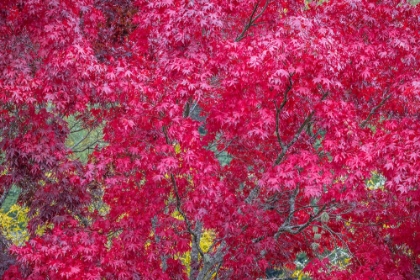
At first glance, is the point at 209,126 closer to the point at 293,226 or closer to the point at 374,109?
the point at 293,226

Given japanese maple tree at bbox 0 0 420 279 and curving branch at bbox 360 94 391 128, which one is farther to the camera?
curving branch at bbox 360 94 391 128

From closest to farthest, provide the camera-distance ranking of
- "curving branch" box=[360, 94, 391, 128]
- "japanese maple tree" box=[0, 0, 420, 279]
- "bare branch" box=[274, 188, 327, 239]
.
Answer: "japanese maple tree" box=[0, 0, 420, 279]
"bare branch" box=[274, 188, 327, 239]
"curving branch" box=[360, 94, 391, 128]

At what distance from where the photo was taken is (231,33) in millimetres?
7273

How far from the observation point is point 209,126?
19.6ft

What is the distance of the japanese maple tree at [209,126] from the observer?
5137 mm

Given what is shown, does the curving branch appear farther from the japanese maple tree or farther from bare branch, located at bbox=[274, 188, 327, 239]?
bare branch, located at bbox=[274, 188, 327, 239]

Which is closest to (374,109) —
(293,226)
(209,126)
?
(293,226)

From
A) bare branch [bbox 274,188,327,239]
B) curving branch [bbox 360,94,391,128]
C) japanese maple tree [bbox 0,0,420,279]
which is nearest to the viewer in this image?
japanese maple tree [bbox 0,0,420,279]

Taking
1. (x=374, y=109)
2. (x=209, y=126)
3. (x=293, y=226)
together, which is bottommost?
(x=293, y=226)

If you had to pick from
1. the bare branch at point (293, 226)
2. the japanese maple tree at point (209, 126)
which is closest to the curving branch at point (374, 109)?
the japanese maple tree at point (209, 126)

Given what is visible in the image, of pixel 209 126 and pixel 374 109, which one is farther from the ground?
pixel 374 109

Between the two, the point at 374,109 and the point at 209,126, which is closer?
the point at 209,126

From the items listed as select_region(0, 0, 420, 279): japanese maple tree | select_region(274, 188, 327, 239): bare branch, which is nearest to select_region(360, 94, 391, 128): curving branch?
select_region(0, 0, 420, 279): japanese maple tree

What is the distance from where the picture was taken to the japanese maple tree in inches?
202
